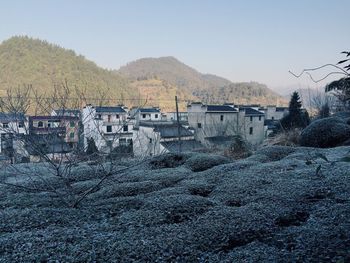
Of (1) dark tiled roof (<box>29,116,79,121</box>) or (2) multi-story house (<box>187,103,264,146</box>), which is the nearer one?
(1) dark tiled roof (<box>29,116,79,121</box>)

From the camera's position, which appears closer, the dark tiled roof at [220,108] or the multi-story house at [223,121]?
the multi-story house at [223,121]

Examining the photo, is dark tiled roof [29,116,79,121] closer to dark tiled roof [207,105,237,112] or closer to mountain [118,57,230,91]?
dark tiled roof [207,105,237,112]

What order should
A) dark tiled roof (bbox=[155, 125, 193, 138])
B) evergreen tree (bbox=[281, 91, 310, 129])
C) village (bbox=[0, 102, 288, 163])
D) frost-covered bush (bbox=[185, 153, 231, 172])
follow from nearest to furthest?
1. village (bbox=[0, 102, 288, 163])
2. frost-covered bush (bbox=[185, 153, 231, 172])
3. evergreen tree (bbox=[281, 91, 310, 129])
4. dark tiled roof (bbox=[155, 125, 193, 138])

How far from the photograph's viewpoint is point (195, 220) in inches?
109

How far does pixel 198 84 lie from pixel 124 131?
247 ft

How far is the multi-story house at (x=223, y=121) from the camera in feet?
67.2

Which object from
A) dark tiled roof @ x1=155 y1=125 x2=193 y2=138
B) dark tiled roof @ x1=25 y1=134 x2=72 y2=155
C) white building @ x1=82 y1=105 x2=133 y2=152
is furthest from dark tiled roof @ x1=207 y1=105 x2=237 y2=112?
dark tiled roof @ x1=25 y1=134 x2=72 y2=155

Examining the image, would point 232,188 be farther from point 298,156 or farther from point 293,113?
point 293,113

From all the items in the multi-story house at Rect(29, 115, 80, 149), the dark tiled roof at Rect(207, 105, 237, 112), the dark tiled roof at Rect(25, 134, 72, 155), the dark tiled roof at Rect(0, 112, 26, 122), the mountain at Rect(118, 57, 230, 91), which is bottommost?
the dark tiled roof at Rect(25, 134, 72, 155)

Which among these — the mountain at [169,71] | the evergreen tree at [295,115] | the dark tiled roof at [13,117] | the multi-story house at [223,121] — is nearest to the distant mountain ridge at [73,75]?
the multi-story house at [223,121]

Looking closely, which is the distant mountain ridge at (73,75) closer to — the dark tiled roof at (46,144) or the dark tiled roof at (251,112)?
the dark tiled roof at (251,112)

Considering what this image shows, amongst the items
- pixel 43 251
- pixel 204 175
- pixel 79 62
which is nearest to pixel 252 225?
pixel 43 251

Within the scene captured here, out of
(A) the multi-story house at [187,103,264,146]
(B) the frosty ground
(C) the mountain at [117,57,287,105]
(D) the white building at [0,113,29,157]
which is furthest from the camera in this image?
(C) the mountain at [117,57,287,105]

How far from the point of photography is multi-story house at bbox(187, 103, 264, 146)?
2047 centimetres
